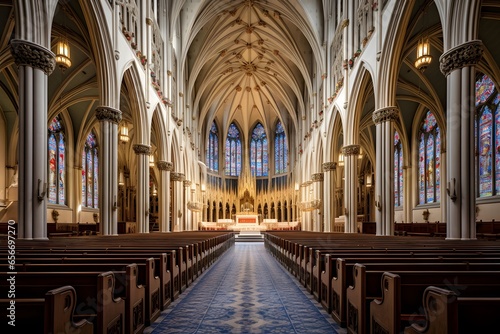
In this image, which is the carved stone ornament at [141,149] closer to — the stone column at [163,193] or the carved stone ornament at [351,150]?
the stone column at [163,193]

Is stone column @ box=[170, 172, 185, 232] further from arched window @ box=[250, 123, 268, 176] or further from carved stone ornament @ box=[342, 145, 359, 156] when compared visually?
arched window @ box=[250, 123, 268, 176]

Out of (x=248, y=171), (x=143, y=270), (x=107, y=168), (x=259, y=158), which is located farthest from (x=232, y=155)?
(x=143, y=270)

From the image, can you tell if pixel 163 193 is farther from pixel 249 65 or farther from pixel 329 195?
pixel 249 65

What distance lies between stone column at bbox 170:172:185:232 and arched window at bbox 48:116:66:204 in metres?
7.34

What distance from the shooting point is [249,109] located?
48.6m

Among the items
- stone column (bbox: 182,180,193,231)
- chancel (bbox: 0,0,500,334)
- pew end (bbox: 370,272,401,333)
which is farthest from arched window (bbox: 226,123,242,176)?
pew end (bbox: 370,272,401,333)

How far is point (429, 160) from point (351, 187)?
879 centimetres

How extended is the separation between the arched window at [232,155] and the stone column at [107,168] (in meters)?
34.4

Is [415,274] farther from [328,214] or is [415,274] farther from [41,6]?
[328,214]

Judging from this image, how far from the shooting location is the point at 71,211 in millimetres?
26500

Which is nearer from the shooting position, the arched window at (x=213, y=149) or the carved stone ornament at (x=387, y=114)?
the carved stone ornament at (x=387, y=114)

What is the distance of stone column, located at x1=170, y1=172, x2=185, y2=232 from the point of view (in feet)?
91.8

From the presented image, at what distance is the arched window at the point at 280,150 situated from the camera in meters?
48.1

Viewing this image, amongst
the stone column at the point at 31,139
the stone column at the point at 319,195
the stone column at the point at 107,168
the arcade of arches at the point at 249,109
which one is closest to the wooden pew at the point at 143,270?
the stone column at the point at 31,139
